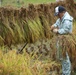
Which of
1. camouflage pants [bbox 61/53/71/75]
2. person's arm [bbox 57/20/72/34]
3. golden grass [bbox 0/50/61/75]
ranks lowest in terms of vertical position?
camouflage pants [bbox 61/53/71/75]

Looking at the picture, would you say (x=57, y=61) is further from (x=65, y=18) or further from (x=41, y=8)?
(x=41, y=8)

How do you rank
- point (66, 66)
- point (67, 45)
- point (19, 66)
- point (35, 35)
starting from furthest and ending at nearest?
point (35, 35)
point (67, 45)
point (66, 66)
point (19, 66)

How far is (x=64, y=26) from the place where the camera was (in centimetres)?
885

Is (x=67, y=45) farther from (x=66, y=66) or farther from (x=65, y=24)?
(x=65, y=24)

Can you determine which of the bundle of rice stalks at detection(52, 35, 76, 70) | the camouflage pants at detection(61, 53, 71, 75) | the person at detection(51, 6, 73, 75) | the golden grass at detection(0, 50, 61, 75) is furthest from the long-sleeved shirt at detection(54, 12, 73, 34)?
the golden grass at detection(0, 50, 61, 75)

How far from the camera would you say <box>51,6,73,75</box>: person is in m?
8.85

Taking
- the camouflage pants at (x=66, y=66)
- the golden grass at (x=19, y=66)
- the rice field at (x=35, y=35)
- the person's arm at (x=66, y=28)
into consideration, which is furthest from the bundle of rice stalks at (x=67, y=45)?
the golden grass at (x=19, y=66)

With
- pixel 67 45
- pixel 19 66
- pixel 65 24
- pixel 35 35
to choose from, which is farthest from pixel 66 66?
pixel 35 35

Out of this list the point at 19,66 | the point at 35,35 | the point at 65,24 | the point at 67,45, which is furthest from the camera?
the point at 35,35

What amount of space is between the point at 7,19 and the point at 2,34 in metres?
0.60

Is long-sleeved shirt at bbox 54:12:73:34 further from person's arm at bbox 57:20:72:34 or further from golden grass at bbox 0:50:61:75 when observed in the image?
golden grass at bbox 0:50:61:75

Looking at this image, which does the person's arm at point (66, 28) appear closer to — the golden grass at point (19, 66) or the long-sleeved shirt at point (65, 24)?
the long-sleeved shirt at point (65, 24)

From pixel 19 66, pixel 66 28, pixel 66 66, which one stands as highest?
pixel 66 28

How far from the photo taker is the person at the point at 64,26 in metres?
8.85
